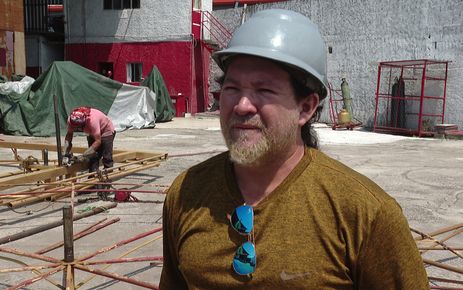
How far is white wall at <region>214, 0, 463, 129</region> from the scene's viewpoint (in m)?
18.2

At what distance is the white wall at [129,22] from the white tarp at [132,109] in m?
5.90

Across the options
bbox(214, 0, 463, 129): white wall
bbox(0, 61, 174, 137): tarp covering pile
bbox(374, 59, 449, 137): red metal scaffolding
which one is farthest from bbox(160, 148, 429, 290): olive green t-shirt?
bbox(214, 0, 463, 129): white wall

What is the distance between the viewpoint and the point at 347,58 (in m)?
21.4

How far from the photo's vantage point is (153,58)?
981 inches

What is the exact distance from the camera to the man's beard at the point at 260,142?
1770mm

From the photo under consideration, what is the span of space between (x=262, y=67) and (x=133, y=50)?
79.7 feet

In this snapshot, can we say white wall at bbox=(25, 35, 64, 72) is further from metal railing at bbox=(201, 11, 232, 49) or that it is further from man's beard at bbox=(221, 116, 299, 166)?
man's beard at bbox=(221, 116, 299, 166)

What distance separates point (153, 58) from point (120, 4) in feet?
10.5

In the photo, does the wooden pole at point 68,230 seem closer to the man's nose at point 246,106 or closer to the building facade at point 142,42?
the man's nose at point 246,106

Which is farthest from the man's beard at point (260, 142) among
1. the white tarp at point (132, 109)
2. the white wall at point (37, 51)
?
the white wall at point (37, 51)

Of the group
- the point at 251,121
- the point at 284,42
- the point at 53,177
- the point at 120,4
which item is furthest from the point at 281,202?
the point at 120,4

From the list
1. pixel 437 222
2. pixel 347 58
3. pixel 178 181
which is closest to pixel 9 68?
pixel 347 58

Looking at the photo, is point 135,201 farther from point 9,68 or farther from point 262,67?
point 9,68

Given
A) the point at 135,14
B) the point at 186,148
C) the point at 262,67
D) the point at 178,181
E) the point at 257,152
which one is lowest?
the point at 186,148
